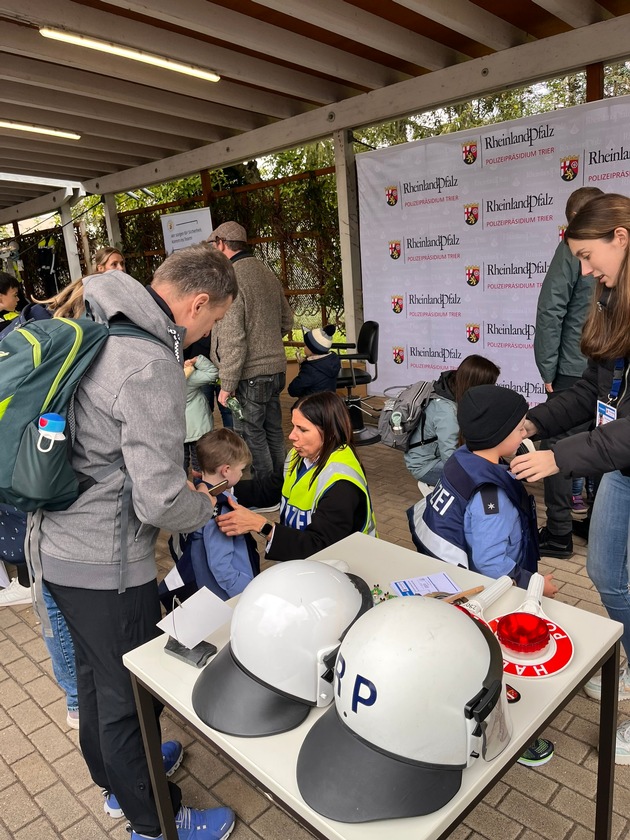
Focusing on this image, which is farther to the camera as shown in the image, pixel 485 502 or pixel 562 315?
pixel 562 315

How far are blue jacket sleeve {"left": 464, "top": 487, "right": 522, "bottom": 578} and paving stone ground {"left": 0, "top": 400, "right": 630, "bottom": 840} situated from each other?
0.71 meters

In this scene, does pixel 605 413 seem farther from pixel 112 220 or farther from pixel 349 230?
pixel 112 220

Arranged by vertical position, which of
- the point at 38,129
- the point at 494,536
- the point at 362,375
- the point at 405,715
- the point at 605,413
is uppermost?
the point at 38,129

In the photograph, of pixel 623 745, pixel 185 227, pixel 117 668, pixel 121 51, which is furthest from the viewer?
pixel 185 227

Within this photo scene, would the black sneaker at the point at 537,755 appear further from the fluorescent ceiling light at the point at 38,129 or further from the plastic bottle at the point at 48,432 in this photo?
the fluorescent ceiling light at the point at 38,129

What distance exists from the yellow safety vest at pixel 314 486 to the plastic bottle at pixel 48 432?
3.54ft

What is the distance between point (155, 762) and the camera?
60.6 inches

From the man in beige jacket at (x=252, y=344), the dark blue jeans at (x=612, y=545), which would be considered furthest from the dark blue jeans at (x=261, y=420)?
the dark blue jeans at (x=612, y=545)

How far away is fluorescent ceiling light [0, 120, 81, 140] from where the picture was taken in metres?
6.53

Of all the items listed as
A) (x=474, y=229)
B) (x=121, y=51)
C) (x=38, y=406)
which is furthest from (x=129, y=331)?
(x=474, y=229)

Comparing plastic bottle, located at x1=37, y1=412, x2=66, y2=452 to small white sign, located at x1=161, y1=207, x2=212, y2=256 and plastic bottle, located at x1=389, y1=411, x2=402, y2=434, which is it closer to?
plastic bottle, located at x1=389, y1=411, x2=402, y2=434

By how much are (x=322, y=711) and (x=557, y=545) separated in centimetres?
265

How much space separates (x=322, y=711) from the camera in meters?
1.17

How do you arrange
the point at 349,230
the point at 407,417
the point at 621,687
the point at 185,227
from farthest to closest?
1. the point at 185,227
2. the point at 349,230
3. the point at 407,417
4. the point at 621,687
